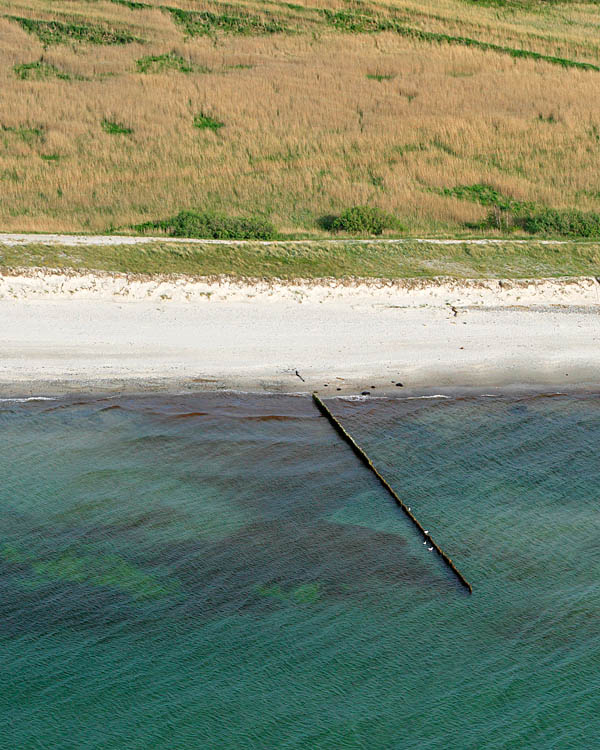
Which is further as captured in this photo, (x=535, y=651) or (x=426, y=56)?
(x=426, y=56)

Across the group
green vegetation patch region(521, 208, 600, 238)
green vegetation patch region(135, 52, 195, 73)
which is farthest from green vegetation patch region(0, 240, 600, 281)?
green vegetation patch region(135, 52, 195, 73)

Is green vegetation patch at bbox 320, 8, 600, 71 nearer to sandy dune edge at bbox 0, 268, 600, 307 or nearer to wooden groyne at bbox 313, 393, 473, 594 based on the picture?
sandy dune edge at bbox 0, 268, 600, 307

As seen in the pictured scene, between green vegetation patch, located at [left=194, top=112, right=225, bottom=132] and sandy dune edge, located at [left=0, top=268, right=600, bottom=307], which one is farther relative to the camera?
green vegetation patch, located at [left=194, top=112, right=225, bottom=132]

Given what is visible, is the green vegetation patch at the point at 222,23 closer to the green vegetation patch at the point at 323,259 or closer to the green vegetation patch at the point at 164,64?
the green vegetation patch at the point at 164,64

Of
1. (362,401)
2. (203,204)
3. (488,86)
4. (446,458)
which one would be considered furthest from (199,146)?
(446,458)

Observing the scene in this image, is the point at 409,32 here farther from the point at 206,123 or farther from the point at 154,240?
the point at 154,240

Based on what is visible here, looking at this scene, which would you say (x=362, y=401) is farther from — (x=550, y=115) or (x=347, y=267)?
(x=550, y=115)
